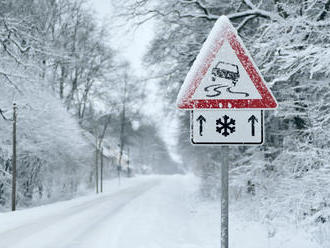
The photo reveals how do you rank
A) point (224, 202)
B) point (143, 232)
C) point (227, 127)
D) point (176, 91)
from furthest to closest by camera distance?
1. point (176, 91)
2. point (143, 232)
3. point (227, 127)
4. point (224, 202)

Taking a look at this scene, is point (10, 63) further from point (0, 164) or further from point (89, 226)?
point (89, 226)

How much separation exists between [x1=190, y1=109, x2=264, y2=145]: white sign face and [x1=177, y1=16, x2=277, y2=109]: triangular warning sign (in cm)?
5

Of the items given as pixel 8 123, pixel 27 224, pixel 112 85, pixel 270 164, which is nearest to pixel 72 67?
pixel 112 85

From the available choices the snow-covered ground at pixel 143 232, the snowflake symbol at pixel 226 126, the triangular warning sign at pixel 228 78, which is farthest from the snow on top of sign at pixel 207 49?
the snow-covered ground at pixel 143 232

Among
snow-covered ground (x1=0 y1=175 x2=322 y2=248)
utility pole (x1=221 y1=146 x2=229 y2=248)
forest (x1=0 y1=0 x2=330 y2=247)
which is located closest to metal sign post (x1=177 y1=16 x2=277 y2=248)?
utility pole (x1=221 y1=146 x2=229 y2=248)

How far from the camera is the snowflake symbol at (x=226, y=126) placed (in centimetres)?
284

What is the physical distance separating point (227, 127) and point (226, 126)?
0.01m

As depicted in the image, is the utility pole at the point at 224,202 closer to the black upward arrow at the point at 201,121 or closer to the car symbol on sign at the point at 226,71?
the black upward arrow at the point at 201,121

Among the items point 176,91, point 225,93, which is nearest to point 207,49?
point 225,93

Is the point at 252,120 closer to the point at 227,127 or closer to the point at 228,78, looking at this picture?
the point at 227,127

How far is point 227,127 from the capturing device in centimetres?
286

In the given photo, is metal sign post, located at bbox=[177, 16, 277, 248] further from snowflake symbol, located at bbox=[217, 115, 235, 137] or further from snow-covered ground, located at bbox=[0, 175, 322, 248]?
snow-covered ground, located at bbox=[0, 175, 322, 248]

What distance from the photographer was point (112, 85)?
117 ft

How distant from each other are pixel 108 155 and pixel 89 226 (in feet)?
146
